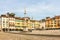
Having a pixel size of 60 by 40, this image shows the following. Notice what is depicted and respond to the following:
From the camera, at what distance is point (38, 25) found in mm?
133125

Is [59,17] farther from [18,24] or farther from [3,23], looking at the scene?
[3,23]

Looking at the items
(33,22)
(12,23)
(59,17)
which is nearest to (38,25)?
(33,22)

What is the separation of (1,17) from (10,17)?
18.3 feet

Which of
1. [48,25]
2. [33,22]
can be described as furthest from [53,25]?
[33,22]

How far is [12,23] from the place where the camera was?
116 meters

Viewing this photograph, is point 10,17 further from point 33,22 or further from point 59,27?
point 59,27

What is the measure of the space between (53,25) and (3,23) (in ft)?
108

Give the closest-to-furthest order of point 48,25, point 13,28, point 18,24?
point 13,28, point 18,24, point 48,25

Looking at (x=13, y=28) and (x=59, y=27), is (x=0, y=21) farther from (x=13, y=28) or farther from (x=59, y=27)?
(x=59, y=27)

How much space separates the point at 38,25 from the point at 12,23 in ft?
77.0

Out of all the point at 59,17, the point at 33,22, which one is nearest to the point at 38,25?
the point at 33,22

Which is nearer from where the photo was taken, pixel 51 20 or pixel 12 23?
pixel 12 23

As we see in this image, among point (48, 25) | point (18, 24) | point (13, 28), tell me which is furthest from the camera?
point (48, 25)

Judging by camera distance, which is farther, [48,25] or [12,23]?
[48,25]
